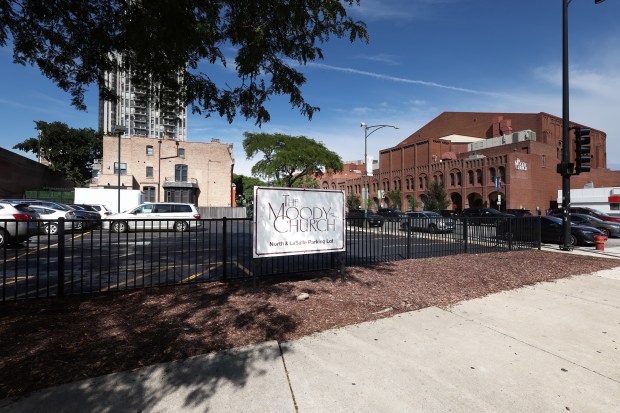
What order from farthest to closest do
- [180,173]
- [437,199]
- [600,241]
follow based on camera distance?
[437,199] → [180,173] → [600,241]

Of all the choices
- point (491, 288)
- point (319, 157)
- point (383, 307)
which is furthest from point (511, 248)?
point (319, 157)

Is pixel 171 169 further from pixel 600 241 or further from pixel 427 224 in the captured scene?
pixel 600 241

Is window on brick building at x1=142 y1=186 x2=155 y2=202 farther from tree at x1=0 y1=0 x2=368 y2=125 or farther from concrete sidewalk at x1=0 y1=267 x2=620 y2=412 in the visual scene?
concrete sidewalk at x1=0 y1=267 x2=620 y2=412

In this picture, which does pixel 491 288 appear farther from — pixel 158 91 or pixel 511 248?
pixel 158 91

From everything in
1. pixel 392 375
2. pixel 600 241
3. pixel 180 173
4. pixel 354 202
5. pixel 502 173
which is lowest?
pixel 392 375

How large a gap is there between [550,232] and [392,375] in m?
15.9

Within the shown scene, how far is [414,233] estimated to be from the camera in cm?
952

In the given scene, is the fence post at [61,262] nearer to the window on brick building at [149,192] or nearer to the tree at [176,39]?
the tree at [176,39]

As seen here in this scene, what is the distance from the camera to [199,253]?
1041 cm

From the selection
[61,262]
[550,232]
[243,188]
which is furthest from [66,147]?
[550,232]

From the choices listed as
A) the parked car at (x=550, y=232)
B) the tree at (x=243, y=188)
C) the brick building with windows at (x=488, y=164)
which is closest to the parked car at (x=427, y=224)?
the parked car at (x=550, y=232)

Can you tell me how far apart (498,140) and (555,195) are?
14.6m

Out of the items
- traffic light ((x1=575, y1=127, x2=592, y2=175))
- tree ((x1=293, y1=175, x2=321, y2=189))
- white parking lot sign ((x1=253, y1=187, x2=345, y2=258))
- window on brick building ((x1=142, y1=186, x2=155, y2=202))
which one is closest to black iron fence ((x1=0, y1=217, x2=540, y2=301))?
white parking lot sign ((x1=253, y1=187, x2=345, y2=258))

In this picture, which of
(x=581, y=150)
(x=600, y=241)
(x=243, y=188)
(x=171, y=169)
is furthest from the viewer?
(x=243, y=188)
